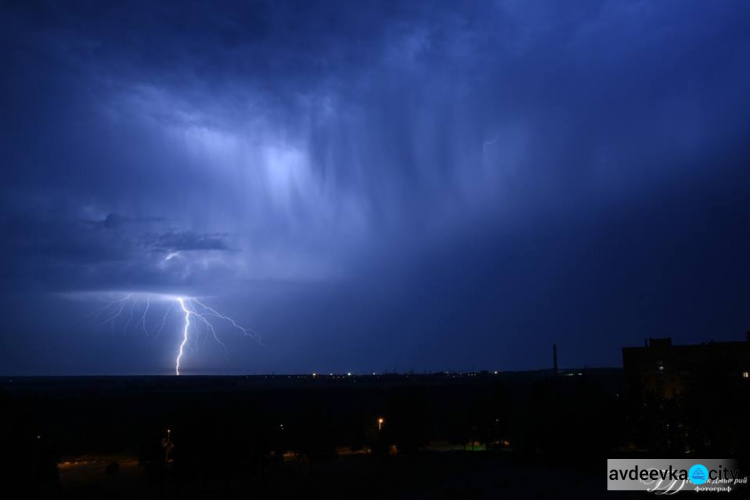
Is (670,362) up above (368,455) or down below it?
above

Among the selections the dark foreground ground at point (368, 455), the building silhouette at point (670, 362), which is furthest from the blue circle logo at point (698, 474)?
the building silhouette at point (670, 362)

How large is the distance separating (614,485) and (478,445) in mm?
41772

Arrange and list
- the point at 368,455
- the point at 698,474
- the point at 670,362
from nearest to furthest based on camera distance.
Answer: the point at 698,474 < the point at 368,455 < the point at 670,362

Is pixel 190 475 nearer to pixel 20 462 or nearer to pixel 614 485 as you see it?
pixel 20 462

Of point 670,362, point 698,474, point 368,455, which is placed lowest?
point 368,455

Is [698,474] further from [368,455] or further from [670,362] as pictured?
[670,362]

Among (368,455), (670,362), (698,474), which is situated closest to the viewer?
(698,474)

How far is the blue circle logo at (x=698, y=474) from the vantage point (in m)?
27.2

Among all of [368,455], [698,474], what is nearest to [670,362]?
[368,455]

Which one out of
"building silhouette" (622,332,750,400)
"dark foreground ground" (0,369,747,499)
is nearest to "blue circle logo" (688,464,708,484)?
"dark foreground ground" (0,369,747,499)

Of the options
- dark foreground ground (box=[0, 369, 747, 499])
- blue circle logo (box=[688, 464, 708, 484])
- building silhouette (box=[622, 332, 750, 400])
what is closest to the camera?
blue circle logo (box=[688, 464, 708, 484])

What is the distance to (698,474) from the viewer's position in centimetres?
2769

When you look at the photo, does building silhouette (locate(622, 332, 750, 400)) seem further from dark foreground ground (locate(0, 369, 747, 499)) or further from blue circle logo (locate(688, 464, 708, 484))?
blue circle logo (locate(688, 464, 708, 484))

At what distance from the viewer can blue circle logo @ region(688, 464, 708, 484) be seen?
2720 centimetres
